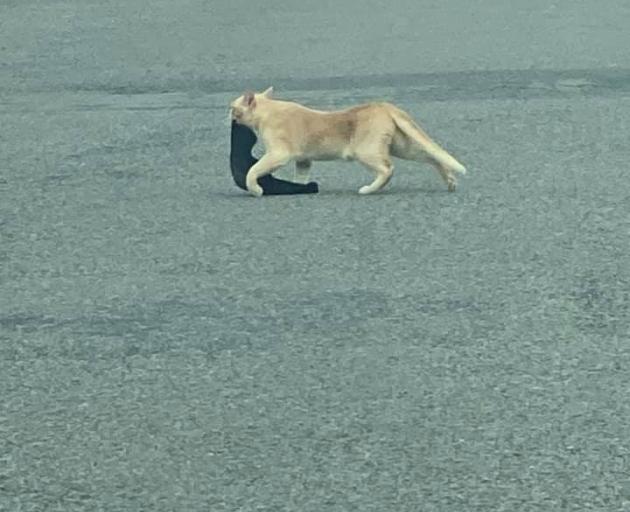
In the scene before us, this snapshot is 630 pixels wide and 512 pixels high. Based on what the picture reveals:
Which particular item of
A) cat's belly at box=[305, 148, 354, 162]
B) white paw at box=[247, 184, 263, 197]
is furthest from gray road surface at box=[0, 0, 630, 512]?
cat's belly at box=[305, 148, 354, 162]

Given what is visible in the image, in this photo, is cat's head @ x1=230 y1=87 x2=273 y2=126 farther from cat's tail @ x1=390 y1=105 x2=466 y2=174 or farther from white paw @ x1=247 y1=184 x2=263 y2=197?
cat's tail @ x1=390 y1=105 x2=466 y2=174

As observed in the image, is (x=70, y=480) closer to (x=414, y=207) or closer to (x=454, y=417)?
(x=454, y=417)

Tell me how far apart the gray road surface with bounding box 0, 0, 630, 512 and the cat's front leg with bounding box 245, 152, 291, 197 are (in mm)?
111

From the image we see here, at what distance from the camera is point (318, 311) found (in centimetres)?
663

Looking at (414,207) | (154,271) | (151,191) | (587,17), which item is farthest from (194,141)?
(587,17)

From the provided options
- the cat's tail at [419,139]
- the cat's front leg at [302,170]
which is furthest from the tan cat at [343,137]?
the cat's front leg at [302,170]

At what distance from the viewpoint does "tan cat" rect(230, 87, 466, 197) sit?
8.32m

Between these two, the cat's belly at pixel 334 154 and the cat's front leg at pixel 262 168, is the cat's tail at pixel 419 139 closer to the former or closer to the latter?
the cat's belly at pixel 334 154

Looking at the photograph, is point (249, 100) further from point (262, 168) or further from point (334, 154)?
point (334, 154)

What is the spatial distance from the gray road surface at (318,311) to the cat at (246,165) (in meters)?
0.11

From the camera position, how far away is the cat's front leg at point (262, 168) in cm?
835

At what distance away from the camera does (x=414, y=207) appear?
8289 millimetres

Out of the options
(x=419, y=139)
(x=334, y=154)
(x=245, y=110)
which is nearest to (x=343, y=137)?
(x=334, y=154)

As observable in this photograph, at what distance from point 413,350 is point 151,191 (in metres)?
3.03
